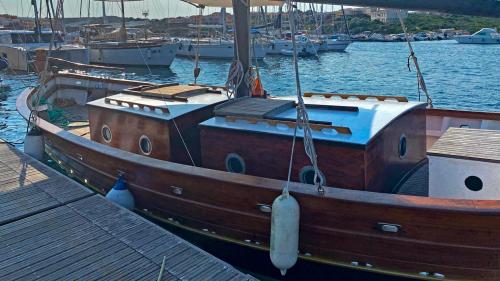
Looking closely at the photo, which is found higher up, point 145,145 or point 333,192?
point 145,145

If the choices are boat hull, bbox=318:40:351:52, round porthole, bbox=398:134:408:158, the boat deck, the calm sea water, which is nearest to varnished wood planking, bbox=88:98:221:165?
round porthole, bbox=398:134:408:158

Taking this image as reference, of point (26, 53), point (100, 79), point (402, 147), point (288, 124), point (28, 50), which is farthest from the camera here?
point (28, 50)

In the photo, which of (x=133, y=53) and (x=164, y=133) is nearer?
(x=164, y=133)

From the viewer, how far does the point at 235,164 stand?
20.1 feet

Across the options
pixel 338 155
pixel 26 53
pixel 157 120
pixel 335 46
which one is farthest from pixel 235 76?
pixel 335 46

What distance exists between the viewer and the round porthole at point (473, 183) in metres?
5.50

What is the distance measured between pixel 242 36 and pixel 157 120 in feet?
7.05

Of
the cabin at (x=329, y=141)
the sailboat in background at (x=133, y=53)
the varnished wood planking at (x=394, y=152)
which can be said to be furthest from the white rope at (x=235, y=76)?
the sailboat in background at (x=133, y=53)

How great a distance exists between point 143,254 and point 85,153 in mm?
3033

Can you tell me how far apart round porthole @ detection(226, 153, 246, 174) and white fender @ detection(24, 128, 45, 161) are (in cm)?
501

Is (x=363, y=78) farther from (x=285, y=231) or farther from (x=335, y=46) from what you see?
(x=285, y=231)

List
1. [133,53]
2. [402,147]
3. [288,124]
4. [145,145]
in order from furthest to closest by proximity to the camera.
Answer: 1. [133,53]
2. [145,145]
3. [402,147]
4. [288,124]

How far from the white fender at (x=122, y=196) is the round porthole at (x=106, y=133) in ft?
3.84

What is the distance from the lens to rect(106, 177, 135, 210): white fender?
22.6 feet
